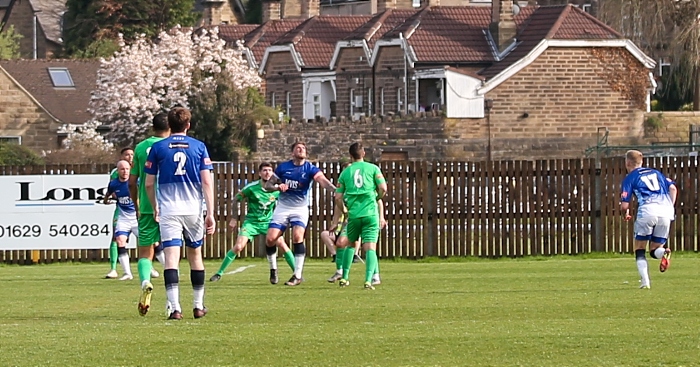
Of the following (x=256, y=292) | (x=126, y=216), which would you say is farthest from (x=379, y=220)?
(x=126, y=216)

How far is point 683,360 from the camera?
1101 centimetres

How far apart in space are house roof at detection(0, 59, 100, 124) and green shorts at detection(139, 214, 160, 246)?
5562 cm

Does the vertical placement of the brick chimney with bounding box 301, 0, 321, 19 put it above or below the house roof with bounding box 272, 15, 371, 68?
above

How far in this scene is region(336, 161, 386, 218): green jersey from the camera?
18484mm

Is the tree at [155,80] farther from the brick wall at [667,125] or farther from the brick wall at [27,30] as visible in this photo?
the brick wall at [27,30]

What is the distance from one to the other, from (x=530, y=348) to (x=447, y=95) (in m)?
55.7

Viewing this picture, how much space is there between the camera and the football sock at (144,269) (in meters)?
14.8

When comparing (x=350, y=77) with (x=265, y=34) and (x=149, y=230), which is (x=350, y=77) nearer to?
(x=265, y=34)

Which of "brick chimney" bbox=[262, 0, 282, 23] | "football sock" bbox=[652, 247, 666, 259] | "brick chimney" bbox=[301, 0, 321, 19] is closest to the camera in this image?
"football sock" bbox=[652, 247, 666, 259]

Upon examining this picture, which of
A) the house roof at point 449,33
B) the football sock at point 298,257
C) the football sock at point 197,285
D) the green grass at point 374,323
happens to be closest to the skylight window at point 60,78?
the house roof at point 449,33

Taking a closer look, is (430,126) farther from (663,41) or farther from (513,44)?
(663,41)

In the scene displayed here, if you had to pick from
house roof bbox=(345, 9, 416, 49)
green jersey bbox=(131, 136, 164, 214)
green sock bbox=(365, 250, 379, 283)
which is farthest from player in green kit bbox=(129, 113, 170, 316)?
house roof bbox=(345, 9, 416, 49)

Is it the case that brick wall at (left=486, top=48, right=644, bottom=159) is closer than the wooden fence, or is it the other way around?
the wooden fence

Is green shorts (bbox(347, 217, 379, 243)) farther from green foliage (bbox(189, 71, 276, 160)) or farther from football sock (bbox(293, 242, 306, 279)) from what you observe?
green foliage (bbox(189, 71, 276, 160))
